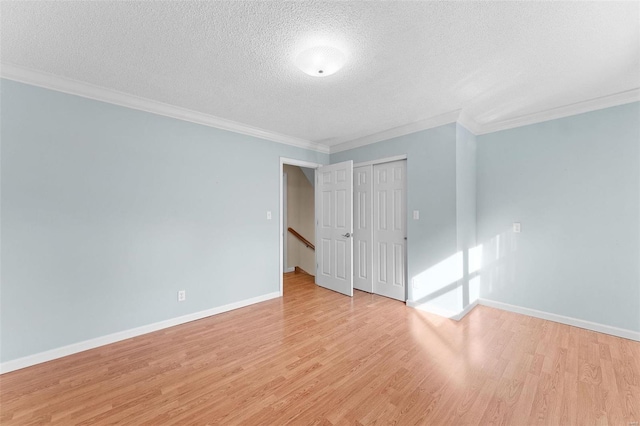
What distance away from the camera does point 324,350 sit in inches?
92.8

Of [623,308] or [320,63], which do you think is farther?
[623,308]

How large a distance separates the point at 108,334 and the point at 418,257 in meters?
3.56

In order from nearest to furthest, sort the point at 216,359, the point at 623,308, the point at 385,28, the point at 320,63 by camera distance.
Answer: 1. the point at 385,28
2. the point at 320,63
3. the point at 216,359
4. the point at 623,308

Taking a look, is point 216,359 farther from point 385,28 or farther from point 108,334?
point 385,28

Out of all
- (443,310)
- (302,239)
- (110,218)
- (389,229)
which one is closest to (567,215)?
(443,310)

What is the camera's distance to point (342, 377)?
1.98 m

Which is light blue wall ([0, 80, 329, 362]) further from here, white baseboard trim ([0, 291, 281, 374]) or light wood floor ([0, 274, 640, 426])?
light wood floor ([0, 274, 640, 426])

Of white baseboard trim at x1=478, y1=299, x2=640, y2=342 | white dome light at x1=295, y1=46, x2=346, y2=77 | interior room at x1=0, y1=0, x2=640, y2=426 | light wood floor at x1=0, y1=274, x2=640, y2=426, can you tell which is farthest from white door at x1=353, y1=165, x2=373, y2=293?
white dome light at x1=295, y1=46, x2=346, y2=77

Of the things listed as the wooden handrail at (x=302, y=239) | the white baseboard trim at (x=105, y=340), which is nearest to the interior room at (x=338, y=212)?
the white baseboard trim at (x=105, y=340)

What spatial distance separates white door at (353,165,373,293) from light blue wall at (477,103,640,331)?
5.02 ft

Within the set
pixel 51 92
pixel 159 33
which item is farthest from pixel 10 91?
pixel 159 33

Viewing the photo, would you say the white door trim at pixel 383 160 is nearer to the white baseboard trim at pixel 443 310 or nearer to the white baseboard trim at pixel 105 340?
A: the white baseboard trim at pixel 443 310

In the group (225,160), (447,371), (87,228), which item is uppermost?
(225,160)

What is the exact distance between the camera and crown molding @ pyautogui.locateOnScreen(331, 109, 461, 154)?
304 centimetres
